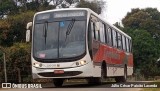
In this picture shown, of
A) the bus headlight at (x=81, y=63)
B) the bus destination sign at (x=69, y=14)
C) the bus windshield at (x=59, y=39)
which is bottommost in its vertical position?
the bus headlight at (x=81, y=63)

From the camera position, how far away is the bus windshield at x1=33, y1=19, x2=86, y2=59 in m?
15.8

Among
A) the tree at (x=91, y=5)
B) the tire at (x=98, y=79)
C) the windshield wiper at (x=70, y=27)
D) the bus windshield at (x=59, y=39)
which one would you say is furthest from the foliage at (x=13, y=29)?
the windshield wiper at (x=70, y=27)

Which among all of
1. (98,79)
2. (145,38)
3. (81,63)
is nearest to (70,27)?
(81,63)

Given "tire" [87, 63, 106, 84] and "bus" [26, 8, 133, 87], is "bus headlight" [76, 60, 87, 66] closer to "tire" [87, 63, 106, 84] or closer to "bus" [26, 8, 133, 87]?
"bus" [26, 8, 133, 87]

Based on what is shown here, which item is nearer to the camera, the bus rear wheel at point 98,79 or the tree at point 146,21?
the bus rear wheel at point 98,79

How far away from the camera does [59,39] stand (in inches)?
633

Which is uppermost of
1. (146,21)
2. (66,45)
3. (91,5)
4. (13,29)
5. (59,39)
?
(91,5)

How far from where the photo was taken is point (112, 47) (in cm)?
2131

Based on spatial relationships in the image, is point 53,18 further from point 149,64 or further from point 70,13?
point 149,64

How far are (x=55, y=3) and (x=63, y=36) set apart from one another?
102ft

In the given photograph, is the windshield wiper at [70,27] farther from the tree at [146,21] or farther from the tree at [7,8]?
the tree at [146,21]

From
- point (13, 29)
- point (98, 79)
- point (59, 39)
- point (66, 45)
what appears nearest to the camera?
point (66, 45)

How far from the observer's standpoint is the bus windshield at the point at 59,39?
623 inches

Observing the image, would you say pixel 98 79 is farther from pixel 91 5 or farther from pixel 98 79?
pixel 91 5
